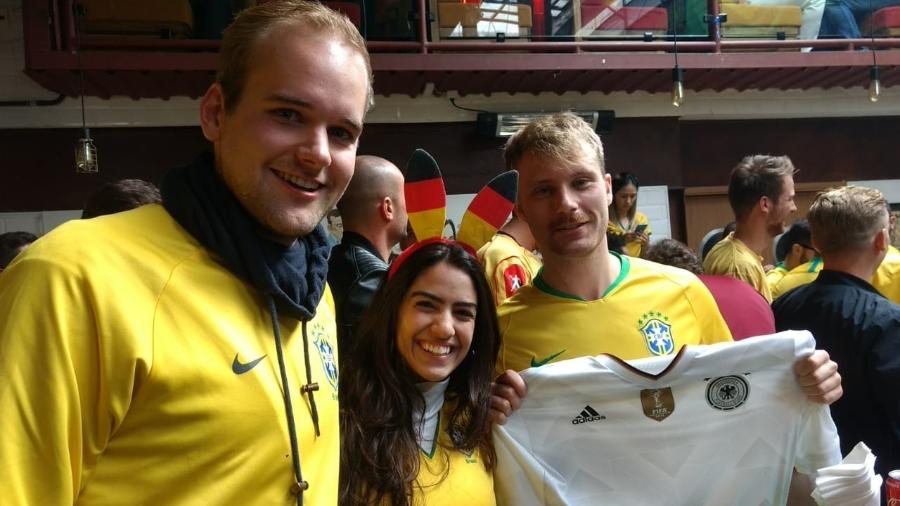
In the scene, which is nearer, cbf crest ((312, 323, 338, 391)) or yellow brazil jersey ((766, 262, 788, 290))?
cbf crest ((312, 323, 338, 391))

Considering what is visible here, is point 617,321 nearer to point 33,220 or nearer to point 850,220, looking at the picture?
point 850,220

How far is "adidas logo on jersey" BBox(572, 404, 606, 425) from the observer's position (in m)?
1.88

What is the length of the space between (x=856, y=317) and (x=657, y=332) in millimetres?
878

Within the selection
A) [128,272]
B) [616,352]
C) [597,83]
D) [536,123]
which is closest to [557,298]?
[616,352]

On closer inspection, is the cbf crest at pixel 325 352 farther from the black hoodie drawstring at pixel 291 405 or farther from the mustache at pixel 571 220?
the mustache at pixel 571 220

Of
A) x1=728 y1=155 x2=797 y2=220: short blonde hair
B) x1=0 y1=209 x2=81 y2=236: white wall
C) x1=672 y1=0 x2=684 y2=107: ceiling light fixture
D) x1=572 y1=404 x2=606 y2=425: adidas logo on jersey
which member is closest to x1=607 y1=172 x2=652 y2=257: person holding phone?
x1=672 y1=0 x2=684 y2=107: ceiling light fixture

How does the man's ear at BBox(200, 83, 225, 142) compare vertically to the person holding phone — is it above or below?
above

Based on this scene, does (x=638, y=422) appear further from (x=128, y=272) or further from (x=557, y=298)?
(x=128, y=272)

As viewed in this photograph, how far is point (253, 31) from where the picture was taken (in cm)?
126

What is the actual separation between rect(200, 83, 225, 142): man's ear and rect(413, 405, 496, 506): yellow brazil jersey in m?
0.89

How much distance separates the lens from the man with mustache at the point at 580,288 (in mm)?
2002

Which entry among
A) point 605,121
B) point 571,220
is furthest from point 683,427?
point 605,121

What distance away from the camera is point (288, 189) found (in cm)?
126

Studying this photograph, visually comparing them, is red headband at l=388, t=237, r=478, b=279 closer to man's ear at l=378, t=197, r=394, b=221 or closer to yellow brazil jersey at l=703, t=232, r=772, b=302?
man's ear at l=378, t=197, r=394, b=221
